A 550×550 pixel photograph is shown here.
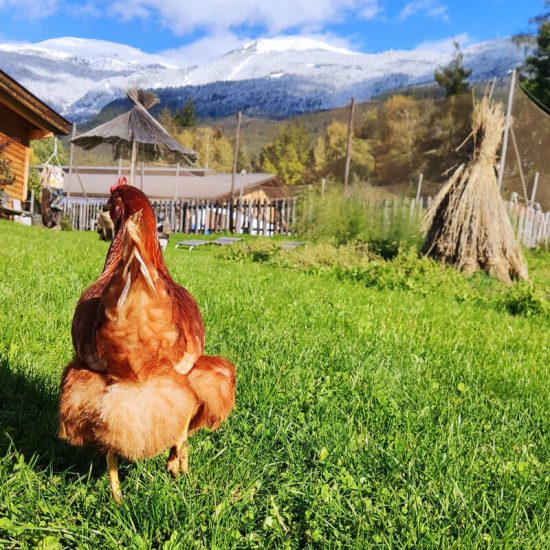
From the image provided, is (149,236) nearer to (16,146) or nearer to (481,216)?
(481,216)

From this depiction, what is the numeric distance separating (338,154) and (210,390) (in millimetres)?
40938

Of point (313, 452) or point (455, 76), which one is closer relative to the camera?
point (313, 452)

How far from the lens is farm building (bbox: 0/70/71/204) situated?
14.5 m

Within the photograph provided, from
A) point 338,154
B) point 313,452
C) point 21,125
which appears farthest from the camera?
point 338,154

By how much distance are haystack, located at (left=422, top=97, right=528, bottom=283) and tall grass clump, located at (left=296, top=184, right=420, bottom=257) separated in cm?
100

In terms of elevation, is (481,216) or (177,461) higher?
(481,216)

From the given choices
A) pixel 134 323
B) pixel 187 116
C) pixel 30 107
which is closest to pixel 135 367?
pixel 134 323

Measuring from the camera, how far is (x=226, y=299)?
4891 millimetres

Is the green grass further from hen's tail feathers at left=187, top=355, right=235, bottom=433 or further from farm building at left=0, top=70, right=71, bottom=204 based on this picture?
farm building at left=0, top=70, right=71, bottom=204

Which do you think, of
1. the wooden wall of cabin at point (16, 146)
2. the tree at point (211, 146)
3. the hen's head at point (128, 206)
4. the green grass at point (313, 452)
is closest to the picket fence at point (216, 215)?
the wooden wall of cabin at point (16, 146)

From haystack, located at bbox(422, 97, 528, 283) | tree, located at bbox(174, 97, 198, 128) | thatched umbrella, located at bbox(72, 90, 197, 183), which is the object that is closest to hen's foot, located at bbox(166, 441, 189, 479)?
haystack, located at bbox(422, 97, 528, 283)

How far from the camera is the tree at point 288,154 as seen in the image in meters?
49.6

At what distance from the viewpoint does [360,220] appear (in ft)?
39.9

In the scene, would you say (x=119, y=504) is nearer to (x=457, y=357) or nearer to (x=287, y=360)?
(x=287, y=360)
